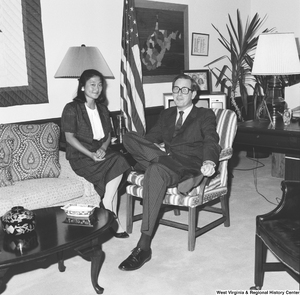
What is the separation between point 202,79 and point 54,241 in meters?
3.64

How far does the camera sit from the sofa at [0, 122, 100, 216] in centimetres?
346

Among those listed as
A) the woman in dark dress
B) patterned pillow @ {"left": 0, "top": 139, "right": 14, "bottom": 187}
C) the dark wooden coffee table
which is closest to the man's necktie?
the woman in dark dress

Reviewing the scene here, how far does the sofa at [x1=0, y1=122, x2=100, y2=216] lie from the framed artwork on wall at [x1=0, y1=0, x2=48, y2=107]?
1.46 ft

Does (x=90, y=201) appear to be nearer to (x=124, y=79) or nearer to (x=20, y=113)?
(x=20, y=113)

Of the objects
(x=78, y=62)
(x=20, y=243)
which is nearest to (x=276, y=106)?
(x=78, y=62)

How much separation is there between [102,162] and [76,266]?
0.91 m

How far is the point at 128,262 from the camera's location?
10.1 ft

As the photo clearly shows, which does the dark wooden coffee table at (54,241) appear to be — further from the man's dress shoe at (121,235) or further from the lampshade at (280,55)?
the lampshade at (280,55)

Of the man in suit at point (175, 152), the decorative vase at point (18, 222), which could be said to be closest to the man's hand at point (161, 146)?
the man in suit at point (175, 152)

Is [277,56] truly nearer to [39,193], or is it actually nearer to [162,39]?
[162,39]

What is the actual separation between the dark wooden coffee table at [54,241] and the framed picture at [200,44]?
354 cm

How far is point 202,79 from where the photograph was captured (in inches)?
221

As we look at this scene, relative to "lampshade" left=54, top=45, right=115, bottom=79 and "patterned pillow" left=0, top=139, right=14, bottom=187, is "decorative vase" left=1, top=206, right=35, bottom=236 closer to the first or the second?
"patterned pillow" left=0, top=139, right=14, bottom=187

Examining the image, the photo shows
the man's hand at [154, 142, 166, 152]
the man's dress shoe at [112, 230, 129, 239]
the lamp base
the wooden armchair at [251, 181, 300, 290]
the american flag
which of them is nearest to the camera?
the wooden armchair at [251, 181, 300, 290]
